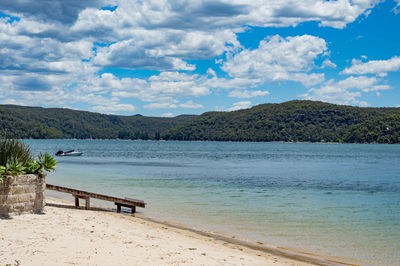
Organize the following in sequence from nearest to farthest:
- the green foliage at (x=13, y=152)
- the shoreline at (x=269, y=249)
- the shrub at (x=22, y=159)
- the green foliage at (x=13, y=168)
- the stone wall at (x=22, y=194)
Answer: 1. the shoreline at (x=269, y=249)
2. the stone wall at (x=22, y=194)
3. the green foliage at (x=13, y=168)
4. the shrub at (x=22, y=159)
5. the green foliage at (x=13, y=152)

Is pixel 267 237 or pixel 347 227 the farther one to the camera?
pixel 347 227

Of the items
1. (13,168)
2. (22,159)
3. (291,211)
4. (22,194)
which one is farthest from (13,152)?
(291,211)

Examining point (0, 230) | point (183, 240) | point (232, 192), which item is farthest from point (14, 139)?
point (232, 192)

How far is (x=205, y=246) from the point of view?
1205cm

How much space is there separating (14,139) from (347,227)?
13873 millimetres

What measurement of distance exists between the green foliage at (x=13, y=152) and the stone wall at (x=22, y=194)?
108cm

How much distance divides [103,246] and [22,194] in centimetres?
456

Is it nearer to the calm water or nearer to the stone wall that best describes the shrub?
the stone wall

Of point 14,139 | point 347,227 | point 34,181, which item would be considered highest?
point 14,139

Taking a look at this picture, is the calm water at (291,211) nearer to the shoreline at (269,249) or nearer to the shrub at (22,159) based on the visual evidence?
the shoreline at (269,249)

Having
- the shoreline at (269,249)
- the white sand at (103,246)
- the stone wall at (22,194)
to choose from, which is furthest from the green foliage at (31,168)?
the shoreline at (269,249)

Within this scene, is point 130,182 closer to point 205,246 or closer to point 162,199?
point 162,199

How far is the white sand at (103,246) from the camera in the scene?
9140mm

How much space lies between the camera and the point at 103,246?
10.4 metres
